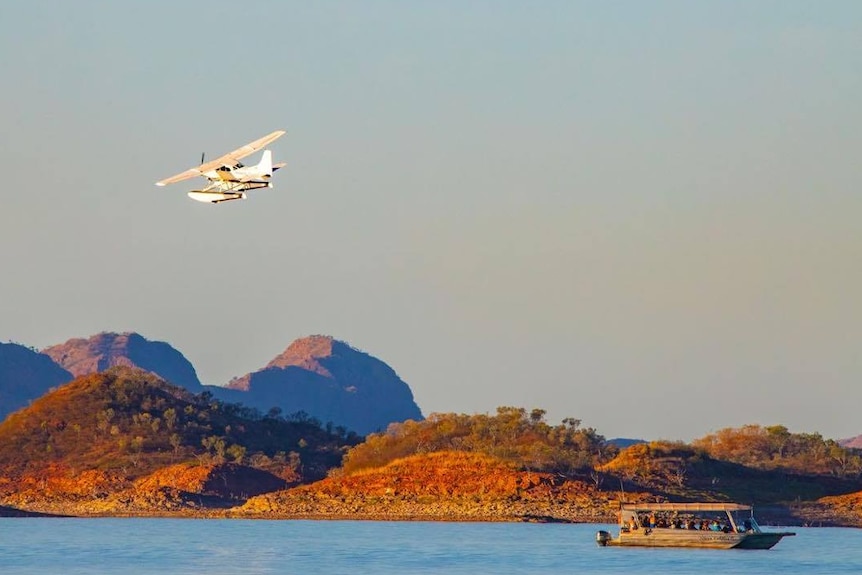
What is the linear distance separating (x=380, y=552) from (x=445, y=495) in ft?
138

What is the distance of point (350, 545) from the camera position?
89.9 m

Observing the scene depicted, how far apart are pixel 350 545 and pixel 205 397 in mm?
105240

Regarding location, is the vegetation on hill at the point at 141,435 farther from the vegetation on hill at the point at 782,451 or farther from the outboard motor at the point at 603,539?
the outboard motor at the point at 603,539

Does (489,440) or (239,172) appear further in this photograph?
(489,440)

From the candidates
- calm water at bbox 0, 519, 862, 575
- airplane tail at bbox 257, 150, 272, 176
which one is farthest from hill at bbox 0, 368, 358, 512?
airplane tail at bbox 257, 150, 272, 176

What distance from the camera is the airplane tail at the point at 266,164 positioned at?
78500 mm

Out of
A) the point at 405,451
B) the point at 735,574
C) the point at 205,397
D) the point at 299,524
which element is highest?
the point at 205,397

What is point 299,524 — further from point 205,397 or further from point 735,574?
point 205,397

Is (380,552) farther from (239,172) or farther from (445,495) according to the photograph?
(445,495)

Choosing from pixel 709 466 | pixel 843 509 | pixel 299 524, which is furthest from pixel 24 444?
pixel 843 509

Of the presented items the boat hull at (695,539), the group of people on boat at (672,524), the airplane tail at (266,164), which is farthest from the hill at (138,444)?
the airplane tail at (266,164)

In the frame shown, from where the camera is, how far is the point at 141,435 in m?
164

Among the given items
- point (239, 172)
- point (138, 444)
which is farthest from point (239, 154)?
point (138, 444)

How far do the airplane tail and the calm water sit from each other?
58.8 feet
